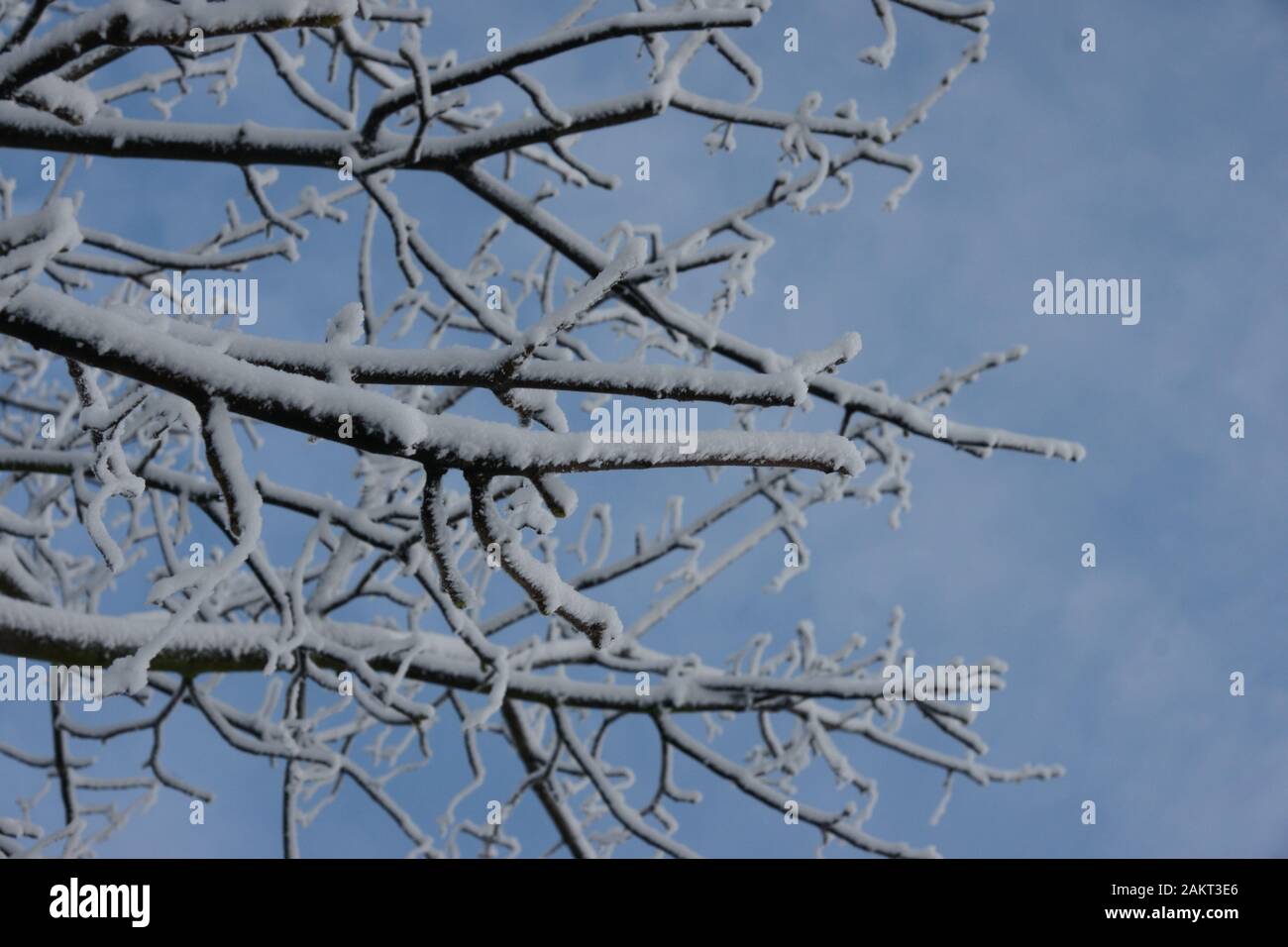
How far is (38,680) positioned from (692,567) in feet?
7.61

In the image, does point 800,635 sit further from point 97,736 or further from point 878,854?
point 97,736

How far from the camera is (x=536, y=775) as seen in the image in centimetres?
418

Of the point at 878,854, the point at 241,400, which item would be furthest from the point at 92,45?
the point at 878,854

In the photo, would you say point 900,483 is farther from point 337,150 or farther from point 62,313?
point 62,313

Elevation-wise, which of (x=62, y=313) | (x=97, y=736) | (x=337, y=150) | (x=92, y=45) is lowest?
(x=97, y=736)

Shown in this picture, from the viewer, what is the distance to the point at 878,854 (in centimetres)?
398

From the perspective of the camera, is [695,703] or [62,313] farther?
[695,703]

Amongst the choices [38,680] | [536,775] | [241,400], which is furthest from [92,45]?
[536,775]
